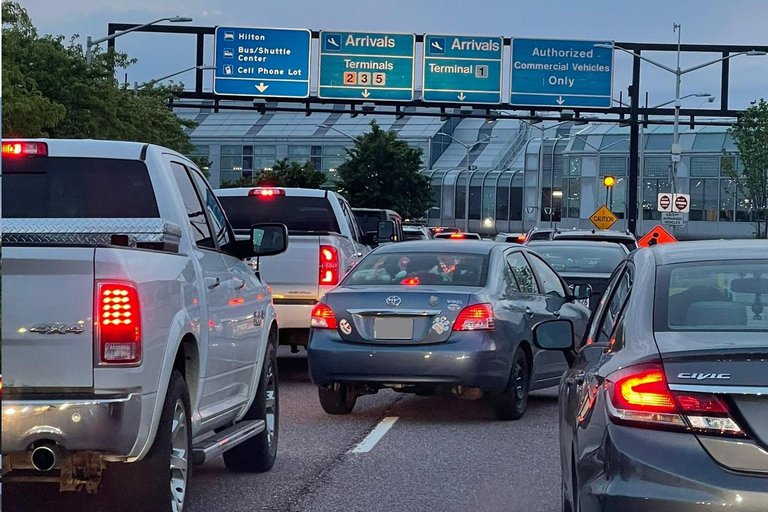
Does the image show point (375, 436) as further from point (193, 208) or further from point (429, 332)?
point (193, 208)

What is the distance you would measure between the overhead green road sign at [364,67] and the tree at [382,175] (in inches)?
922

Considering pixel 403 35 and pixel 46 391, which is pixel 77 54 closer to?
pixel 403 35

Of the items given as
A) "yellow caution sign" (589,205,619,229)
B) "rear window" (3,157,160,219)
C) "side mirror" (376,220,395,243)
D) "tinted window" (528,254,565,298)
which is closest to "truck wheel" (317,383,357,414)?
"tinted window" (528,254,565,298)

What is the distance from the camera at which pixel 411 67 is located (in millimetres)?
39312

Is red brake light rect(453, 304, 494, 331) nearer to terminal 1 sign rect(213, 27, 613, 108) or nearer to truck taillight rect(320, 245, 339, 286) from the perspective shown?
truck taillight rect(320, 245, 339, 286)

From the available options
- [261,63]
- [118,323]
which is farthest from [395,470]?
[261,63]

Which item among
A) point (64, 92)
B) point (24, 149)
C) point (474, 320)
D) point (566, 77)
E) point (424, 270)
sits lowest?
point (474, 320)

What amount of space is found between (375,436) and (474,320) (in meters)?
1.23

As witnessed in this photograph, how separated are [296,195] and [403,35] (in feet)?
79.3

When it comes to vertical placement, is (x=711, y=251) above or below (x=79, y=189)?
below

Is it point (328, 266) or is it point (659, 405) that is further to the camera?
point (328, 266)

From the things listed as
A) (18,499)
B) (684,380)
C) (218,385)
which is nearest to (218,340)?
(218,385)

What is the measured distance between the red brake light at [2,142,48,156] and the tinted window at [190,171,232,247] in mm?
1116

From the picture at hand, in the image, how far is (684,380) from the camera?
426 cm
